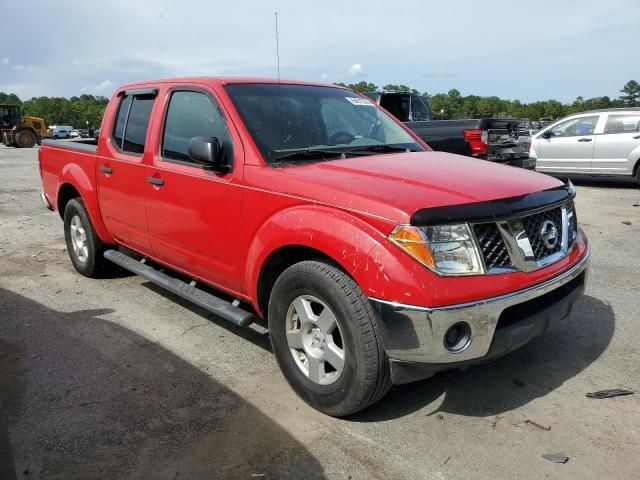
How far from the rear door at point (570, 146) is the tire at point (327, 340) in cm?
1083

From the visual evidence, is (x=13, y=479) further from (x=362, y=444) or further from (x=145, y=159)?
(x=145, y=159)

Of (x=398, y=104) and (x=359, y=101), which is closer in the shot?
(x=359, y=101)

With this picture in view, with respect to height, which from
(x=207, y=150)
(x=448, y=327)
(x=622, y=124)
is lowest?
(x=448, y=327)

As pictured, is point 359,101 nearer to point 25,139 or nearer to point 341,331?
point 341,331

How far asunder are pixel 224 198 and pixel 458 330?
5.56ft

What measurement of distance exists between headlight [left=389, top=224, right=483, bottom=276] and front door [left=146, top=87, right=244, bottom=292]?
1.24m

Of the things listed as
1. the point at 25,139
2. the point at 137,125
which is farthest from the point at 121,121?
the point at 25,139

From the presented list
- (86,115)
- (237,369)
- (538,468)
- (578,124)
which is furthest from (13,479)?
(86,115)

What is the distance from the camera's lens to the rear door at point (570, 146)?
11852 millimetres

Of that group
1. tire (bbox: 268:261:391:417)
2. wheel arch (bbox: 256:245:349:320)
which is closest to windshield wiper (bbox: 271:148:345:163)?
wheel arch (bbox: 256:245:349:320)

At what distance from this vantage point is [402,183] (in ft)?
9.36

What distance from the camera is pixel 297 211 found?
2969mm

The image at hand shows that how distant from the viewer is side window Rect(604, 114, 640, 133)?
11.3 m

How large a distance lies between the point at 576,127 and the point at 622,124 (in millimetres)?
963
